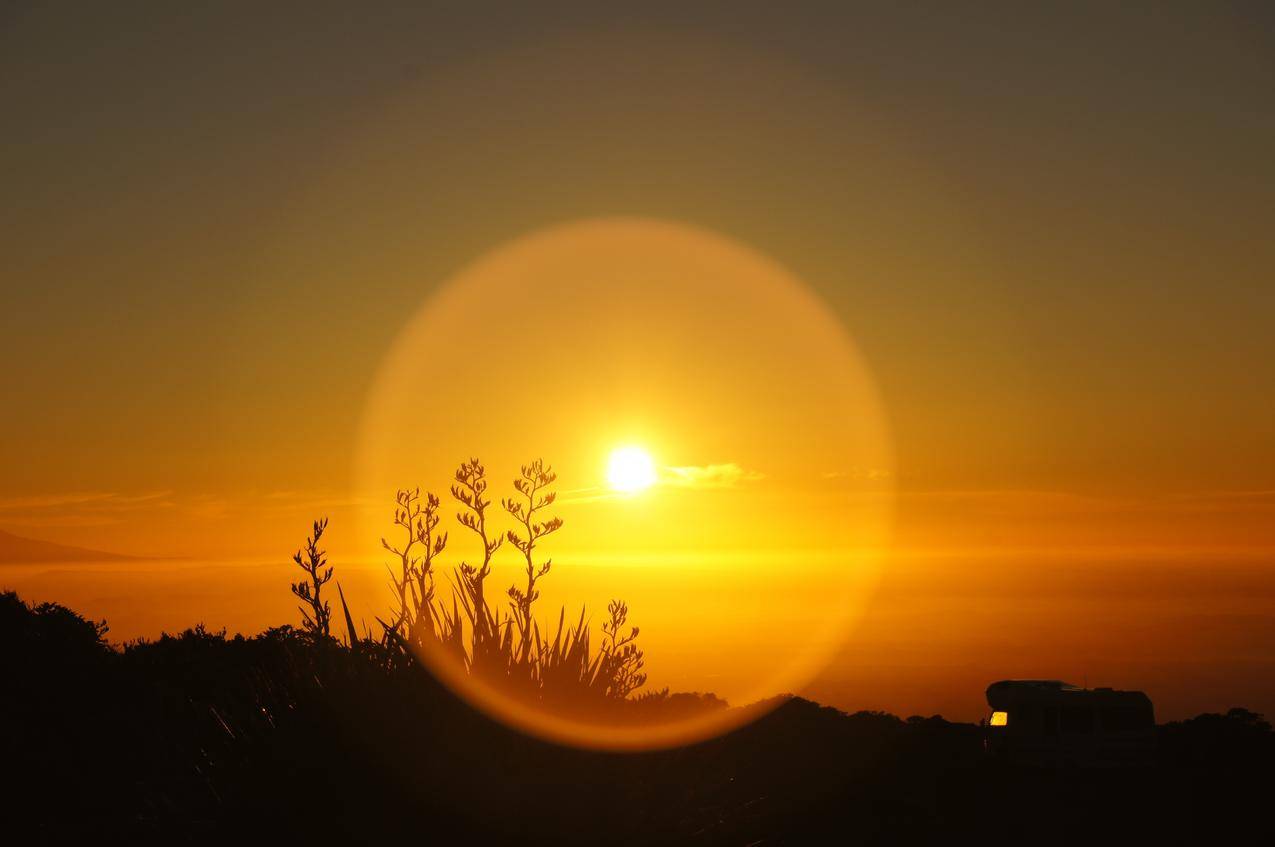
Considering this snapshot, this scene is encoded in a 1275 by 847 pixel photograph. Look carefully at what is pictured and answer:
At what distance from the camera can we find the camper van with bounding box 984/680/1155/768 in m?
25.4

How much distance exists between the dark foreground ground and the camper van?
1.22 meters

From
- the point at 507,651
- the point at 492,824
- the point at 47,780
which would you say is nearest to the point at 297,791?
the point at 492,824

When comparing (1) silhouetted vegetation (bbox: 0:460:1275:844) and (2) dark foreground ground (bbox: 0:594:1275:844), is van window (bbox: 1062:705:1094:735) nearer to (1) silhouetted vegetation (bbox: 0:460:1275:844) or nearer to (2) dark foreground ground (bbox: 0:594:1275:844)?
(2) dark foreground ground (bbox: 0:594:1275:844)

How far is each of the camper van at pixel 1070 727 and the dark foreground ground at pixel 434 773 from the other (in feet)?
3.99

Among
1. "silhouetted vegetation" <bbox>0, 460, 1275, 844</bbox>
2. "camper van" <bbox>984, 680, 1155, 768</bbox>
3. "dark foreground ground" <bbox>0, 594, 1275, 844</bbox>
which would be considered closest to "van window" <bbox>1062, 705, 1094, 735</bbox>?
"camper van" <bbox>984, 680, 1155, 768</bbox>

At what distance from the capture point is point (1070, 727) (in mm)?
26250

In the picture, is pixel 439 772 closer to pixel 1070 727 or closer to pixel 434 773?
pixel 434 773

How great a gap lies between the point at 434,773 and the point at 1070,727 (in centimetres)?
2144

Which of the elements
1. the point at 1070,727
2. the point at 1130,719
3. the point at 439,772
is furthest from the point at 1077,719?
the point at 439,772

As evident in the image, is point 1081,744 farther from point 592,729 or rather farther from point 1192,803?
point 592,729

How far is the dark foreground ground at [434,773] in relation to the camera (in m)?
8.42

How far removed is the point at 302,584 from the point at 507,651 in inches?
88.8

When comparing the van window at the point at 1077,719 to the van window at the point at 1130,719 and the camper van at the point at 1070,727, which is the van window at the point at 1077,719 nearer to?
the camper van at the point at 1070,727

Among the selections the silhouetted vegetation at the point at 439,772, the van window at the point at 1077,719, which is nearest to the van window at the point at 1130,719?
the van window at the point at 1077,719
